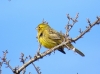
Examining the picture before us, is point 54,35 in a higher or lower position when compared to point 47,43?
higher

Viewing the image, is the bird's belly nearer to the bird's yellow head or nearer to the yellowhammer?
the yellowhammer

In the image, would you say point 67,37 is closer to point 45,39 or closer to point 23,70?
point 23,70

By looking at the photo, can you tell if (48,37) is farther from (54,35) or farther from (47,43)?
(47,43)

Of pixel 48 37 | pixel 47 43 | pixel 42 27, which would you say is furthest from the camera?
pixel 42 27

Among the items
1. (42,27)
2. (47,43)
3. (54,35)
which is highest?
(42,27)

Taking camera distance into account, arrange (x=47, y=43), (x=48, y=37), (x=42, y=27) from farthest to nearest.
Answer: (x=42, y=27) → (x=48, y=37) → (x=47, y=43)

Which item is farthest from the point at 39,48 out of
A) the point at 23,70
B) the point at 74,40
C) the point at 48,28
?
the point at 48,28

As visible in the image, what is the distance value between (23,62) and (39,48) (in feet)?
3.54

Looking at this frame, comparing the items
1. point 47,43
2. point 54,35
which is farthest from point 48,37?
point 47,43

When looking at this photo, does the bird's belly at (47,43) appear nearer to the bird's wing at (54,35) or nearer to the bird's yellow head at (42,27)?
the bird's wing at (54,35)

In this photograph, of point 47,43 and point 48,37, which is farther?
point 48,37

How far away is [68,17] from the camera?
7.23 m

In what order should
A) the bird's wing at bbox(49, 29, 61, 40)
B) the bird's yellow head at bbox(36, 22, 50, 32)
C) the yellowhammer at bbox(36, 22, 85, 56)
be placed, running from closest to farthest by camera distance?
the yellowhammer at bbox(36, 22, 85, 56)
the bird's wing at bbox(49, 29, 61, 40)
the bird's yellow head at bbox(36, 22, 50, 32)

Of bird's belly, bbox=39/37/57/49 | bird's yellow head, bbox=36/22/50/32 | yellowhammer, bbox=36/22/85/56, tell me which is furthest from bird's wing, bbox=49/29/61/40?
bird's yellow head, bbox=36/22/50/32
